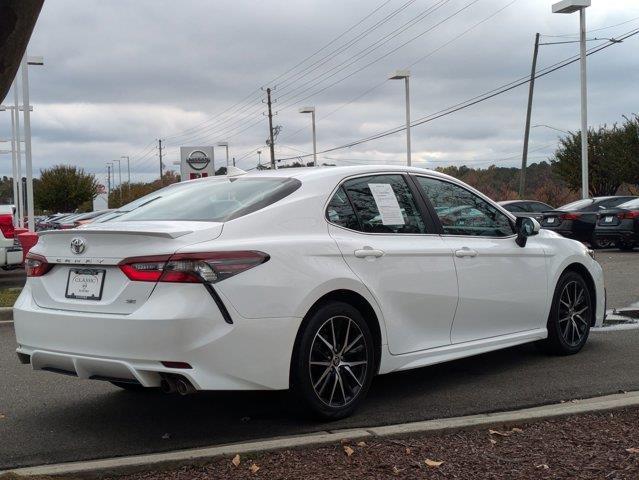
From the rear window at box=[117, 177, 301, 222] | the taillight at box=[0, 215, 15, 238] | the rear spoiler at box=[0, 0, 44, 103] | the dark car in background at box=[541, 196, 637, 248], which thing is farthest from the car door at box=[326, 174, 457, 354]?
the dark car in background at box=[541, 196, 637, 248]

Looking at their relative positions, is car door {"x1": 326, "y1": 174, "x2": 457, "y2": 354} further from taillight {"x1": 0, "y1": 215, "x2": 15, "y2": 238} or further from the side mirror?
taillight {"x1": 0, "y1": 215, "x2": 15, "y2": 238}

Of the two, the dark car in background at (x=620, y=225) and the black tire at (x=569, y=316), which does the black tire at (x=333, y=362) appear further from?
the dark car in background at (x=620, y=225)

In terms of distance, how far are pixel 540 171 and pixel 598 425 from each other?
260 feet

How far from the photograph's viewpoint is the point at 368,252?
519 centimetres

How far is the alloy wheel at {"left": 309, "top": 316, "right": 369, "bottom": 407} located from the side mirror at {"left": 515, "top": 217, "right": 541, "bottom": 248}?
200 cm

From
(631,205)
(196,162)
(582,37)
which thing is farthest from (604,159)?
(196,162)

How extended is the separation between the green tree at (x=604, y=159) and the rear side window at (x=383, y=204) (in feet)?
118

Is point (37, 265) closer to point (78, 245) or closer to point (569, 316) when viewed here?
point (78, 245)

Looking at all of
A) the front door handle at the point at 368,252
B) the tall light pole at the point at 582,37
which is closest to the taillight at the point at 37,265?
the front door handle at the point at 368,252

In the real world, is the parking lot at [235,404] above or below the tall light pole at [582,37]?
below

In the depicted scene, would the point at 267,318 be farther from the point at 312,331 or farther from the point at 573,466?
the point at 573,466

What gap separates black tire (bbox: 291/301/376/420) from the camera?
4.73 metres

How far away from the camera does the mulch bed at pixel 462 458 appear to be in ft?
13.0

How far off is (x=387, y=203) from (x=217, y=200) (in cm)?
121
